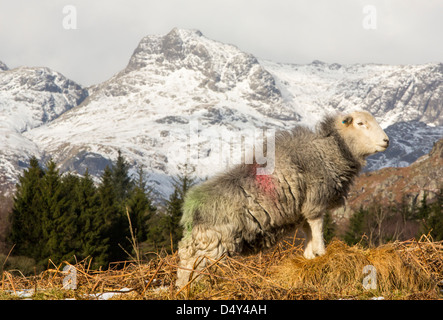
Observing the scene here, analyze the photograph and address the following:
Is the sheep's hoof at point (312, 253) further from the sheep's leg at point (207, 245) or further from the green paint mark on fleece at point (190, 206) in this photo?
the green paint mark on fleece at point (190, 206)

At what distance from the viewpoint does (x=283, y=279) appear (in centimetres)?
736

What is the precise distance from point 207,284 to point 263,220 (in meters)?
1.61

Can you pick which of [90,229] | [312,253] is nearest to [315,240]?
[312,253]

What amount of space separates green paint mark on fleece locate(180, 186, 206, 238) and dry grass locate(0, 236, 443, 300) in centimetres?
60

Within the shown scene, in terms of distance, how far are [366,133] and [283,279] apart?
331cm

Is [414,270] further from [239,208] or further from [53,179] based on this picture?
[53,179]

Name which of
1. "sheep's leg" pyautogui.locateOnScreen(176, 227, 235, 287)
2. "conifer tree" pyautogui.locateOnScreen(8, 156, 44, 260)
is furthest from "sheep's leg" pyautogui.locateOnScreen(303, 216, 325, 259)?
"conifer tree" pyautogui.locateOnScreen(8, 156, 44, 260)

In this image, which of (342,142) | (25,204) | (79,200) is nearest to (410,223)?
(79,200)

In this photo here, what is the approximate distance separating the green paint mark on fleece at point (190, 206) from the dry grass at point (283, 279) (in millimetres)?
603

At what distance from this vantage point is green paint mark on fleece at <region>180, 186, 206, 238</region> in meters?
7.71

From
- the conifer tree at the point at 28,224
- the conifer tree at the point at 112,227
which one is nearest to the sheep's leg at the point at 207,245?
the conifer tree at the point at 112,227

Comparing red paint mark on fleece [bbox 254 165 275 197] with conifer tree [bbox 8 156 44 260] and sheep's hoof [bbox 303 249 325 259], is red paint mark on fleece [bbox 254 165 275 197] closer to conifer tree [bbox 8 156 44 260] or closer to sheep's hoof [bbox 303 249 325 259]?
sheep's hoof [bbox 303 249 325 259]

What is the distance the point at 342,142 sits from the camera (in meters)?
9.16

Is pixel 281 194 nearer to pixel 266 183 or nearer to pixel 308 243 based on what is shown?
pixel 266 183
